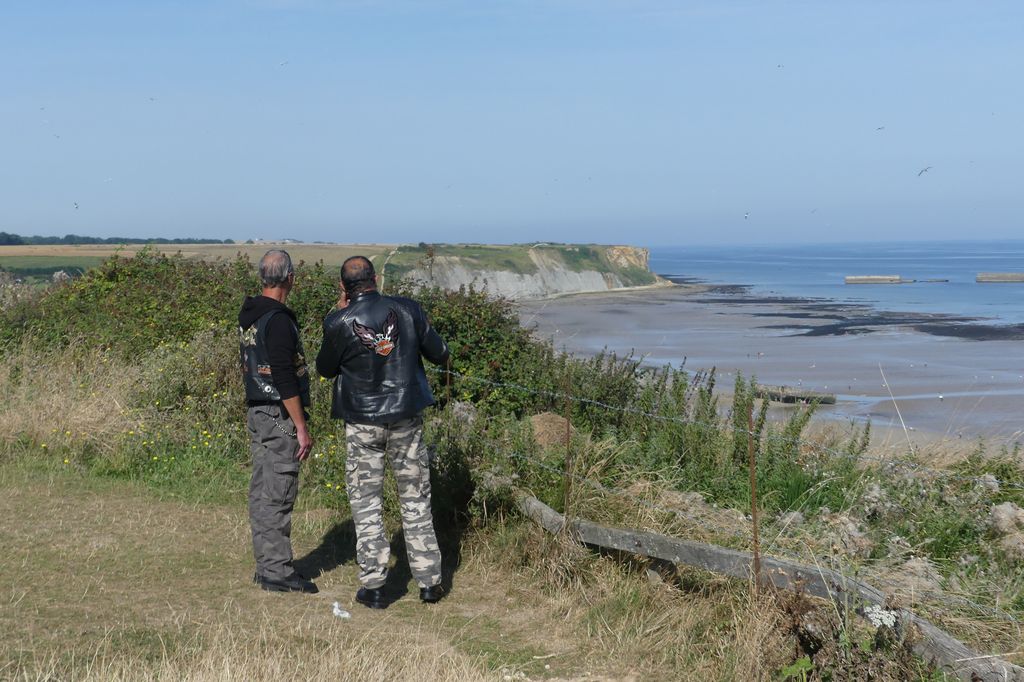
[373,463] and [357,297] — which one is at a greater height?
[357,297]

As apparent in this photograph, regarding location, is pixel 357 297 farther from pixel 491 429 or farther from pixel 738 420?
pixel 738 420

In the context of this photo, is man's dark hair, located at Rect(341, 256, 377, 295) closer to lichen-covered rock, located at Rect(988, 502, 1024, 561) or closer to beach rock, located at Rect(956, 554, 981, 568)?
beach rock, located at Rect(956, 554, 981, 568)

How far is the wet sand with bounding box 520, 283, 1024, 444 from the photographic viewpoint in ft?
63.0

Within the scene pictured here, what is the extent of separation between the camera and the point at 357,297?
654 cm

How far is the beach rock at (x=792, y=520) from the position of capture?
7176 mm

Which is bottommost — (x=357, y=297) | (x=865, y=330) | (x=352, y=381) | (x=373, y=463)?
(x=865, y=330)

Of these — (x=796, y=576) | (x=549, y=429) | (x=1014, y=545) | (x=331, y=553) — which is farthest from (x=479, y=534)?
(x=1014, y=545)

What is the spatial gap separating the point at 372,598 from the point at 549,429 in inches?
127

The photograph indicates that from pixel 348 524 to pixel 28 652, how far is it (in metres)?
3.05

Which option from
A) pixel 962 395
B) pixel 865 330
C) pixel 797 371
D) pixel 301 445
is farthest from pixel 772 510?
pixel 865 330

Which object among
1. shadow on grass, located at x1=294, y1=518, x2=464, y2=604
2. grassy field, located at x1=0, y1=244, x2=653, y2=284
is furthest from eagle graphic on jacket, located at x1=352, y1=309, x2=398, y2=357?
grassy field, located at x1=0, y1=244, x2=653, y2=284

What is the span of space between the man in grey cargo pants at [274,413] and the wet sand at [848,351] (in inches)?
272

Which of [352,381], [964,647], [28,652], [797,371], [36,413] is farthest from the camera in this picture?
[797,371]

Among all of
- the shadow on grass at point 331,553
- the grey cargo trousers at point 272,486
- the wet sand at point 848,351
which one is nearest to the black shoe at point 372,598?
the grey cargo trousers at point 272,486
